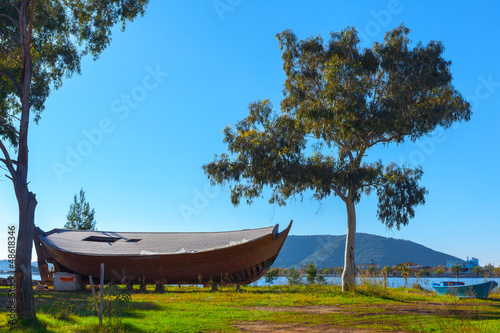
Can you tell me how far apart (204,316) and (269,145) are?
1138 cm

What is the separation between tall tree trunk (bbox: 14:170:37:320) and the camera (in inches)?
392

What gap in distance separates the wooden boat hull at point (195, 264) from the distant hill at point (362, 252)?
342 ft

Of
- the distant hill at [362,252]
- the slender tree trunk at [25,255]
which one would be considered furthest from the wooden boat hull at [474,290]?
the distant hill at [362,252]

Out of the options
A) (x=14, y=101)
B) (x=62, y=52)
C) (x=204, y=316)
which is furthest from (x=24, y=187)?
(x=14, y=101)

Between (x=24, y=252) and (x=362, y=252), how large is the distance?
440 feet

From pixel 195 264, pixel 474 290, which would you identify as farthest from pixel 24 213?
pixel 474 290

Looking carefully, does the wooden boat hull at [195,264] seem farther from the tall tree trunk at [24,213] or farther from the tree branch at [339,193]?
the tall tree trunk at [24,213]

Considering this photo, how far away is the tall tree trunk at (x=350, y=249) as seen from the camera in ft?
67.8

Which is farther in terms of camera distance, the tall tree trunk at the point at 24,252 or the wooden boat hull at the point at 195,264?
the wooden boat hull at the point at 195,264

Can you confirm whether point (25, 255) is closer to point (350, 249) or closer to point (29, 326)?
point (29, 326)

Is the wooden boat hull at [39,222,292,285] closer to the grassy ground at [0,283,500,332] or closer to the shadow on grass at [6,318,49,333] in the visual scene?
the grassy ground at [0,283,500,332]

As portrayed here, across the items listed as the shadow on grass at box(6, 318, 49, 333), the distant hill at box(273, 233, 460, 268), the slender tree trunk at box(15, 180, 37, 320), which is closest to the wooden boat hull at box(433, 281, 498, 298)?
the shadow on grass at box(6, 318, 49, 333)

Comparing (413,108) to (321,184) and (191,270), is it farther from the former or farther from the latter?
(191,270)

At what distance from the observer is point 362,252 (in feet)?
442
